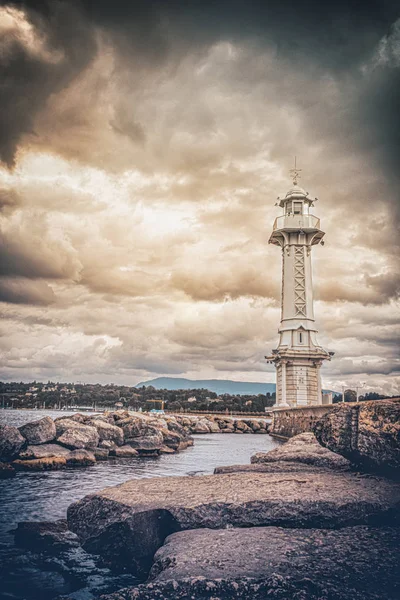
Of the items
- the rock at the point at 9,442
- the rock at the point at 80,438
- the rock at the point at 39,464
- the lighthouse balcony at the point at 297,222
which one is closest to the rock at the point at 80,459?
the rock at the point at 39,464

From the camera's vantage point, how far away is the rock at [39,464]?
1745 centimetres

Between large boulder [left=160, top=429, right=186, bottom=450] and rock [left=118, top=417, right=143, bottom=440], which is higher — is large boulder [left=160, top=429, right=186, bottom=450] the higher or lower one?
the lower one

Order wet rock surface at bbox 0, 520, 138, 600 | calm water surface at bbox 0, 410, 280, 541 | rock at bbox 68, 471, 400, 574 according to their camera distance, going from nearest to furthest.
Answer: wet rock surface at bbox 0, 520, 138, 600 → rock at bbox 68, 471, 400, 574 → calm water surface at bbox 0, 410, 280, 541

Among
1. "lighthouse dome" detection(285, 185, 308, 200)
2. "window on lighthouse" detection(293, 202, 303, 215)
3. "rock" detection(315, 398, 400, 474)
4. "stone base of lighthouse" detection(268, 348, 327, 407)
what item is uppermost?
"lighthouse dome" detection(285, 185, 308, 200)

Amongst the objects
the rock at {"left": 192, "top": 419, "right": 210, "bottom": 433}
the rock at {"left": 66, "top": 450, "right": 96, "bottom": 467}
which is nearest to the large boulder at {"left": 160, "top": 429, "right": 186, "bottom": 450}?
the rock at {"left": 66, "top": 450, "right": 96, "bottom": 467}

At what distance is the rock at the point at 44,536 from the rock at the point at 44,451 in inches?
392

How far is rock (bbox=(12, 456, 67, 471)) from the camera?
17.5 metres

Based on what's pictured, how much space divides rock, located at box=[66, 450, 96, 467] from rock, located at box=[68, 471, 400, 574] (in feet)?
37.9

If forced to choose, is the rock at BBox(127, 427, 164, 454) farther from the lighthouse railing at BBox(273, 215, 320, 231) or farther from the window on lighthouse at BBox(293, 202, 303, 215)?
the window on lighthouse at BBox(293, 202, 303, 215)

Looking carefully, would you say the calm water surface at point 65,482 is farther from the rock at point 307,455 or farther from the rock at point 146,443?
the rock at point 307,455

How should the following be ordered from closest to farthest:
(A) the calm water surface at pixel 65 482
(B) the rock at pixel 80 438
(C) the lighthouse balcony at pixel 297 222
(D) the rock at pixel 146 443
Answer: (A) the calm water surface at pixel 65 482 → (B) the rock at pixel 80 438 → (D) the rock at pixel 146 443 → (C) the lighthouse balcony at pixel 297 222

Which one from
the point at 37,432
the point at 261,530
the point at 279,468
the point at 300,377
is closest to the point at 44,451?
the point at 37,432

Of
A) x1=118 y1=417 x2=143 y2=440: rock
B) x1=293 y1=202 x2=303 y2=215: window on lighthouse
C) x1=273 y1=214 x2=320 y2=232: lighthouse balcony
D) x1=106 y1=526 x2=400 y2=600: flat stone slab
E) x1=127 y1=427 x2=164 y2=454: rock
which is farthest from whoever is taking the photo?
x1=293 y1=202 x2=303 y2=215: window on lighthouse

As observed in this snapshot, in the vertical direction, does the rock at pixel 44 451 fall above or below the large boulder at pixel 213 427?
above
